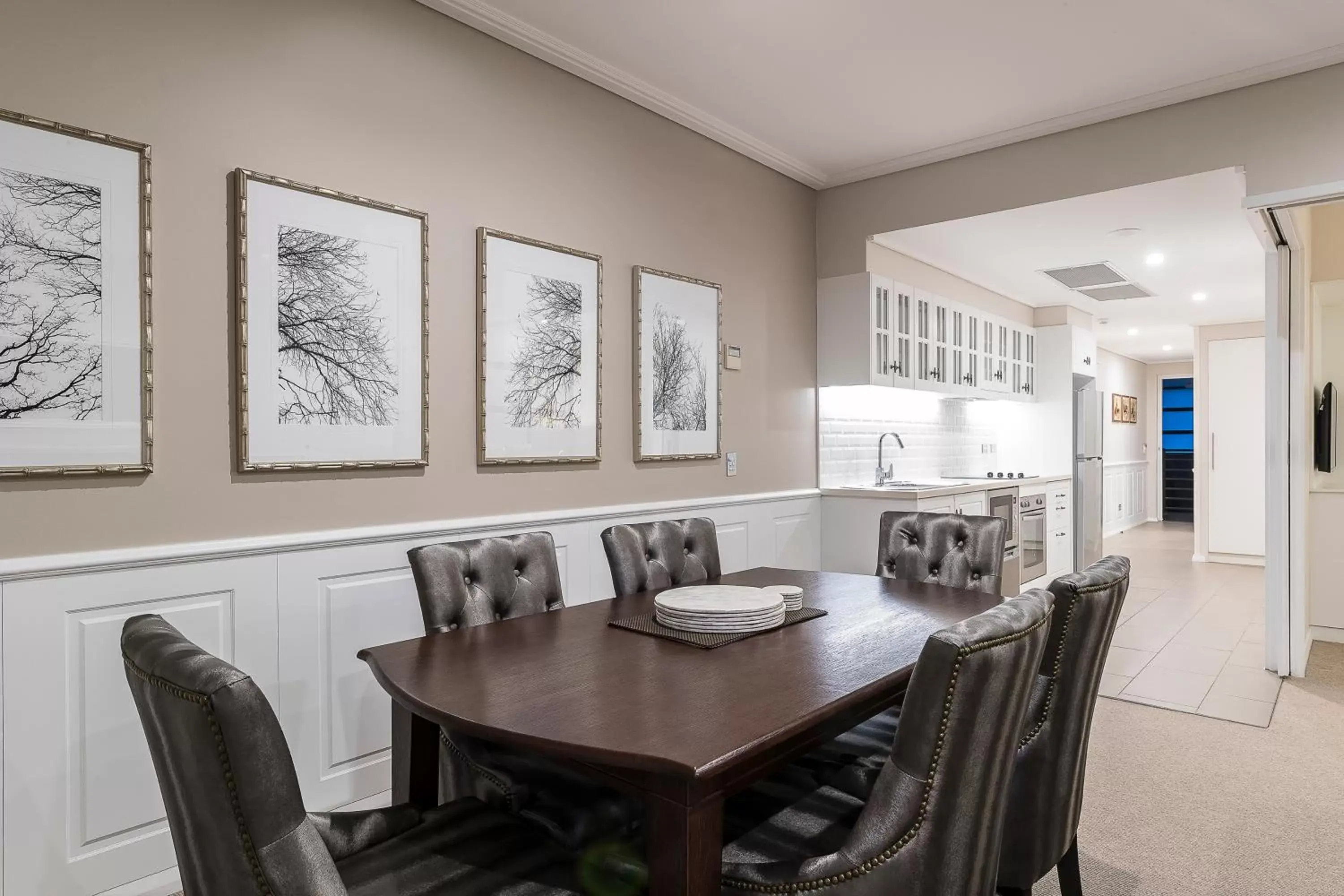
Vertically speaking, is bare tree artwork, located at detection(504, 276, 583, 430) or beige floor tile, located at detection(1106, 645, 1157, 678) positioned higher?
bare tree artwork, located at detection(504, 276, 583, 430)

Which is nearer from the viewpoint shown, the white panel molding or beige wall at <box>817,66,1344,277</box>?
the white panel molding

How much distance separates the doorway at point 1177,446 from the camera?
12.3 meters

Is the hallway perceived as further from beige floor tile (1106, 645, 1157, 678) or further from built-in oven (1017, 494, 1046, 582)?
built-in oven (1017, 494, 1046, 582)

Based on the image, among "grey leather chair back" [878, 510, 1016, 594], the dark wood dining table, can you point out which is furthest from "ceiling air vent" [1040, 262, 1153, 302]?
the dark wood dining table

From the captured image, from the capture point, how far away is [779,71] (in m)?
3.54

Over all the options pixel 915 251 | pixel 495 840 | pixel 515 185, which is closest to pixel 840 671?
pixel 495 840

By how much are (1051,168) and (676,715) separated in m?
3.91

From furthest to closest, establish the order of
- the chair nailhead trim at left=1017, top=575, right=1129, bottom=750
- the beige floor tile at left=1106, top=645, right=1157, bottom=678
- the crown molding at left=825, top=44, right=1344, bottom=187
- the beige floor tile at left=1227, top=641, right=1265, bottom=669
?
the beige floor tile at left=1227, top=641, right=1265, bottom=669, the beige floor tile at left=1106, top=645, right=1157, bottom=678, the crown molding at left=825, top=44, right=1344, bottom=187, the chair nailhead trim at left=1017, top=575, right=1129, bottom=750

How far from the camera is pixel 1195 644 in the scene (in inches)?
193

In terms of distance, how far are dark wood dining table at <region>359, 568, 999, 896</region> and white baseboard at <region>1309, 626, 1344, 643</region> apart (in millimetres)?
4404

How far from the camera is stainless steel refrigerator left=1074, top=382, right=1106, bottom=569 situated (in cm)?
711

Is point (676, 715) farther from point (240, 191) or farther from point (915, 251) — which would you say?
point (915, 251)

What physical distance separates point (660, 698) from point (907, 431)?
490cm

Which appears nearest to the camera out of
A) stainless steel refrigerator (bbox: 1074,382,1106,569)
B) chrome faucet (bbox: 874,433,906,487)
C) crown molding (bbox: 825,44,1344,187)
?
crown molding (bbox: 825,44,1344,187)
